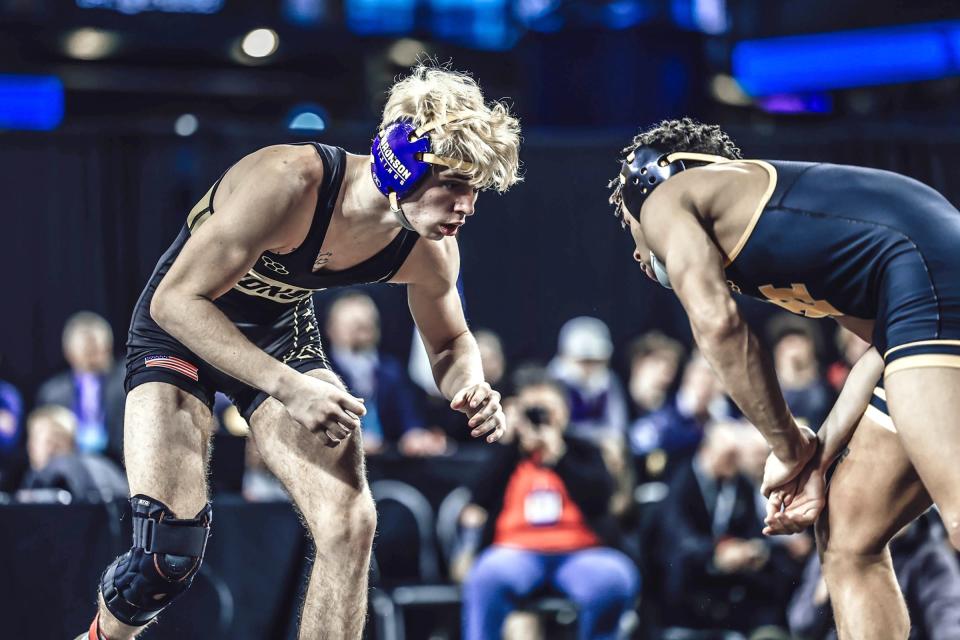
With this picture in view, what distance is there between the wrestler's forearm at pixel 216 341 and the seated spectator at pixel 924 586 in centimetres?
337

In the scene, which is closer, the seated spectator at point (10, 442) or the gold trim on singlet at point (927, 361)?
the gold trim on singlet at point (927, 361)

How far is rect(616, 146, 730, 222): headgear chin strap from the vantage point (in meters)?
3.82

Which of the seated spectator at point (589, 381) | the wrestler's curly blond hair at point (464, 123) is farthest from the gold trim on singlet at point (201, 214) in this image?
the seated spectator at point (589, 381)

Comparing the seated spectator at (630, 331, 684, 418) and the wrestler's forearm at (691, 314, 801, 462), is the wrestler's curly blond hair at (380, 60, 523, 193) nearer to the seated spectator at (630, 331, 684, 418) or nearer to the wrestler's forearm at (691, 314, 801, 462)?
the wrestler's forearm at (691, 314, 801, 462)

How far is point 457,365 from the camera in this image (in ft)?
14.7

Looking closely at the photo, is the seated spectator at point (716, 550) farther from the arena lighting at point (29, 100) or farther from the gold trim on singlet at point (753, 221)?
the arena lighting at point (29, 100)

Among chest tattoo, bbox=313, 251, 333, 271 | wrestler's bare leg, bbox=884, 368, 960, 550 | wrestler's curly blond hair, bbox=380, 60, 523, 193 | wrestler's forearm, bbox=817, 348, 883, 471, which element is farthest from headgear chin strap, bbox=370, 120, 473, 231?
wrestler's bare leg, bbox=884, 368, 960, 550

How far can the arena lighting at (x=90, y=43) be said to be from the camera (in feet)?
38.3

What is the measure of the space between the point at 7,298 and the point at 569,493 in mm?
5774

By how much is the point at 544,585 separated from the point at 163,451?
3029 millimetres

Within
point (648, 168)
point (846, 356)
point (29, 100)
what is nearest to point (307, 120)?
point (29, 100)

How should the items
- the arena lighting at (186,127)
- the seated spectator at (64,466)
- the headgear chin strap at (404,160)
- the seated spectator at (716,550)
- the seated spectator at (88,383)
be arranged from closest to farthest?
1. the headgear chin strap at (404,160)
2. the seated spectator at (64,466)
3. the seated spectator at (716,550)
4. the seated spectator at (88,383)
5. the arena lighting at (186,127)

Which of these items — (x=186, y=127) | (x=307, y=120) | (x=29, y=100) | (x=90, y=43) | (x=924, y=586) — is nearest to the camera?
(x=924, y=586)

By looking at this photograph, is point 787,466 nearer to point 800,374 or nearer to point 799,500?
point 799,500
